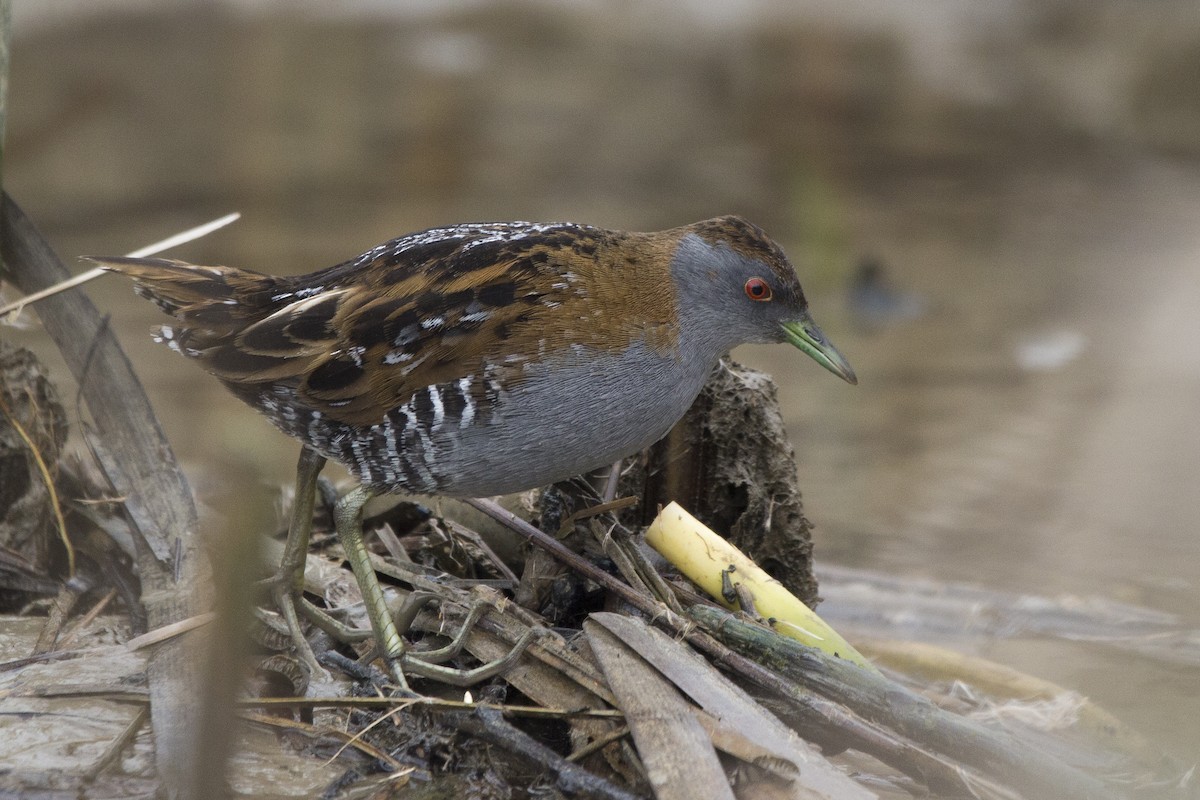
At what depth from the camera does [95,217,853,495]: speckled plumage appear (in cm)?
285

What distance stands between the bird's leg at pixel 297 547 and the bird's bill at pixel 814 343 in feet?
4.20

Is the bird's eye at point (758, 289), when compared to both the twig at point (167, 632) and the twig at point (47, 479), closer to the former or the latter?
the twig at point (167, 632)

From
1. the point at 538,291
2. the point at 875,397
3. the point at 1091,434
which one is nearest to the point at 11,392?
the point at 538,291

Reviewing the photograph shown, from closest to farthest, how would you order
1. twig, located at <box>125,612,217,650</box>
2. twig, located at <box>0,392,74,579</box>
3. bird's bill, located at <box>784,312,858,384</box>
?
twig, located at <box>125,612,217,650</box>, bird's bill, located at <box>784,312,858,384</box>, twig, located at <box>0,392,74,579</box>

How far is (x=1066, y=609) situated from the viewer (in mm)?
5059

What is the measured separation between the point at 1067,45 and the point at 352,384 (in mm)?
8566

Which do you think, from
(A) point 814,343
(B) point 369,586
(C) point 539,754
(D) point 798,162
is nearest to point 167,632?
(B) point 369,586

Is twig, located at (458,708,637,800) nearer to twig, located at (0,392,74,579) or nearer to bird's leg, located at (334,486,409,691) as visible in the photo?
Answer: bird's leg, located at (334,486,409,691)

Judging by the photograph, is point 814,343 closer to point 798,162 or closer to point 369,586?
point 369,586

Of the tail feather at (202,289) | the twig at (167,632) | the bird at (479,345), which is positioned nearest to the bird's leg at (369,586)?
the bird at (479,345)

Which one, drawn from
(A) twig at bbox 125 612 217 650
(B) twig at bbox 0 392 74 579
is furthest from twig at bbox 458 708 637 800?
(B) twig at bbox 0 392 74 579

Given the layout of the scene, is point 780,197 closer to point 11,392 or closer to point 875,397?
point 875,397

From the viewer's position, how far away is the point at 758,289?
3150 millimetres

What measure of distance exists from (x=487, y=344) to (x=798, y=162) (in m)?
7.23
